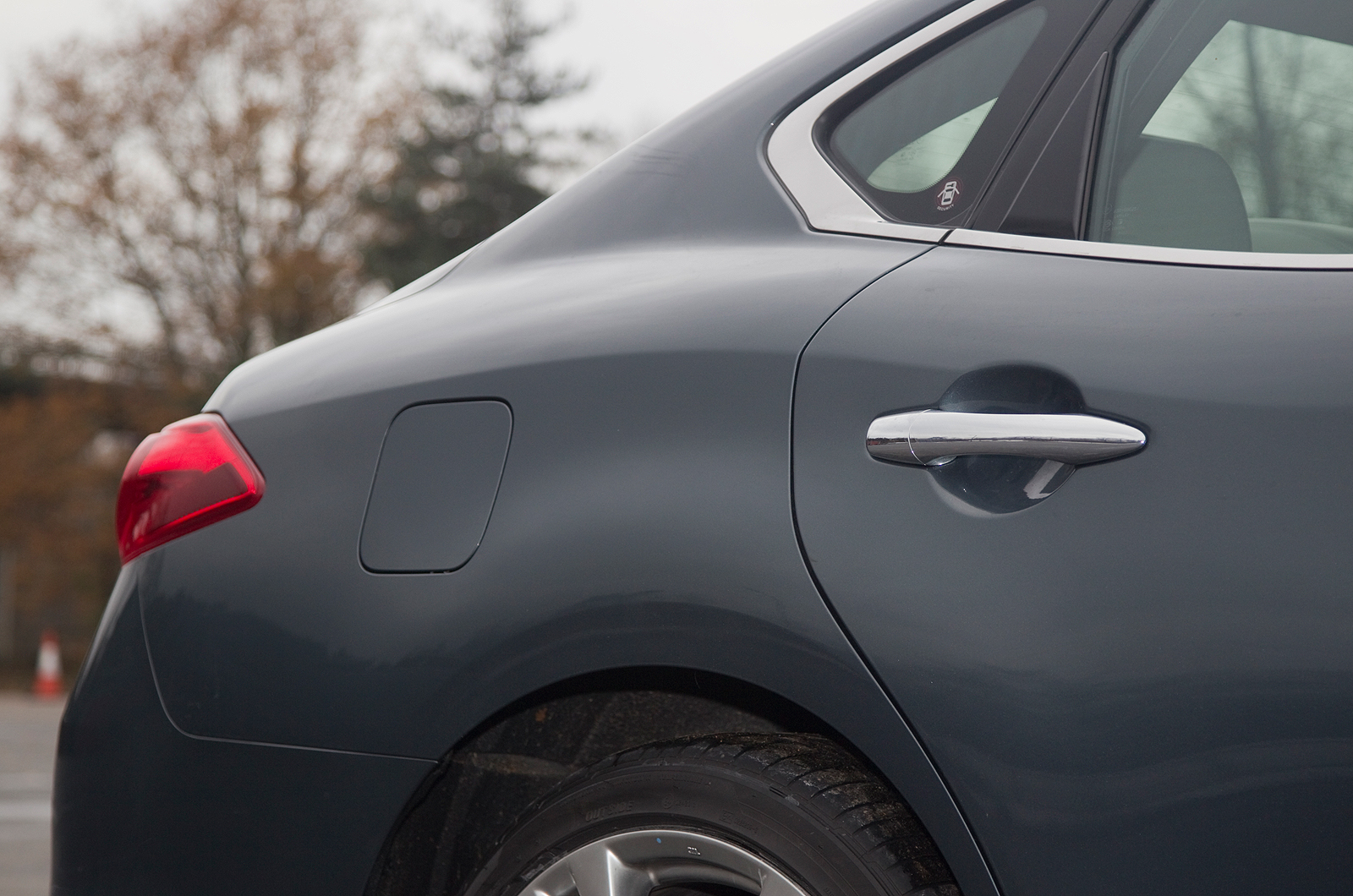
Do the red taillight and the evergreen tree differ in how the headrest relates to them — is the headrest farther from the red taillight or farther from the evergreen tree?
the evergreen tree

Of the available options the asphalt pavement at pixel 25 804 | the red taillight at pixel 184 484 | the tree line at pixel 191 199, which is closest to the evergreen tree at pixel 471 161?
the tree line at pixel 191 199

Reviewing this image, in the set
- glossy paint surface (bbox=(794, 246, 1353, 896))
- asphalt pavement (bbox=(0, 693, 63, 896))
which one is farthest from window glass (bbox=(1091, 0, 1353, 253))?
asphalt pavement (bbox=(0, 693, 63, 896))

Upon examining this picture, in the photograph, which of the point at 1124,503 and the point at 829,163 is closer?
the point at 1124,503

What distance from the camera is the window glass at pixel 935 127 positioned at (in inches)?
55.1

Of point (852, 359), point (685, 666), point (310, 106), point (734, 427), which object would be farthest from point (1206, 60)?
point (310, 106)

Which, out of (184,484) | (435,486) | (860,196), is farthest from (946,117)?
(184,484)

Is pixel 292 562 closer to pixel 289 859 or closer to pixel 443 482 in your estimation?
pixel 443 482

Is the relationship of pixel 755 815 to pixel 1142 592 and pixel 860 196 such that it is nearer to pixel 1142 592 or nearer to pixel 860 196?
pixel 1142 592

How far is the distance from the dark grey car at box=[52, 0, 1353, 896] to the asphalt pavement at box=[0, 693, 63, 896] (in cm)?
186

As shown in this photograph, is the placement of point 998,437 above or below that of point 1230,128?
below

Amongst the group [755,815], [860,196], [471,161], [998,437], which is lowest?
[755,815]

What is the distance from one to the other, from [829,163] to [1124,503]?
22.3 inches

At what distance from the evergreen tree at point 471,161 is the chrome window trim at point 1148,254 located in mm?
17782

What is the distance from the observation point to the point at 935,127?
144cm
